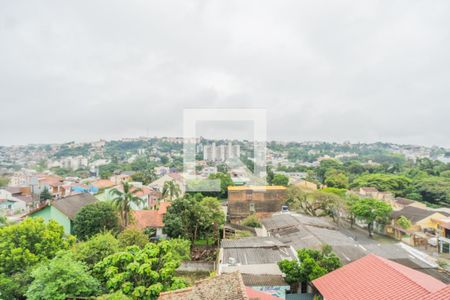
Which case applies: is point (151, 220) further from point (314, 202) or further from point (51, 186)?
point (51, 186)

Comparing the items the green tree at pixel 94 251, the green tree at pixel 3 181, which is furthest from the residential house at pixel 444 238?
the green tree at pixel 3 181

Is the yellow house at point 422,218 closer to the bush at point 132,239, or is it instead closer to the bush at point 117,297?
the bush at point 132,239

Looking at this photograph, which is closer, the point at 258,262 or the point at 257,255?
the point at 258,262

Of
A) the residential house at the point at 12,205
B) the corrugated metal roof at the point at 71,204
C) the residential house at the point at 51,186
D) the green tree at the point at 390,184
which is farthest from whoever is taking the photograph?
the green tree at the point at 390,184

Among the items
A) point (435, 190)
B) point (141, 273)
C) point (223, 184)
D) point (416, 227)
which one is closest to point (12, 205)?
point (223, 184)

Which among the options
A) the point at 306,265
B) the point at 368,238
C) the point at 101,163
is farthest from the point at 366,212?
the point at 101,163

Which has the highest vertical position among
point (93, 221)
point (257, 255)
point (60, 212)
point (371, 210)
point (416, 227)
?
point (60, 212)
